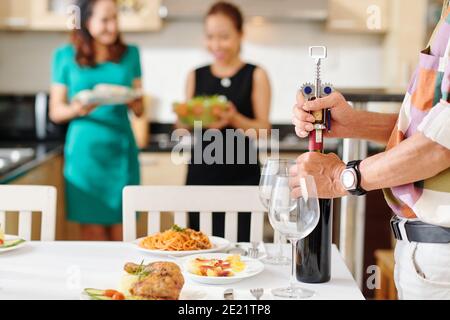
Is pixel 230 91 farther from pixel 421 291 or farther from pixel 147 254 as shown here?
pixel 421 291

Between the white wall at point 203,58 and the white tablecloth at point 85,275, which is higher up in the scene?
the white wall at point 203,58

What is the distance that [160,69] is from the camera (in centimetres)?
396

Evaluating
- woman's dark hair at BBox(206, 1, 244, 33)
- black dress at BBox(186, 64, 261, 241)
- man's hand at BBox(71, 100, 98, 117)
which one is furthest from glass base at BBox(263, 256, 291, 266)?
man's hand at BBox(71, 100, 98, 117)

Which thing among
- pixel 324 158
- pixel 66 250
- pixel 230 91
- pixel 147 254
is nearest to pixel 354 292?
pixel 324 158

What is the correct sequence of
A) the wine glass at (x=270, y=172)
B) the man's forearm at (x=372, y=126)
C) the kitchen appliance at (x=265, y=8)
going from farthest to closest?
the kitchen appliance at (x=265, y=8) → the man's forearm at (x=372, y=126) → the wine glass at (x=270, y=172)

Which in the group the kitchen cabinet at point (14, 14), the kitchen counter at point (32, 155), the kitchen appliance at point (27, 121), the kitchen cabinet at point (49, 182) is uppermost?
the kitchen cabinet at point (14, 14)

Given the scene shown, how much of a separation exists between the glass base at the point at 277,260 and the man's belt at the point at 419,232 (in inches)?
8.9

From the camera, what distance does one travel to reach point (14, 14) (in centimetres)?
366

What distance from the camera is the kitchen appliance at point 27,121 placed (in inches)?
146

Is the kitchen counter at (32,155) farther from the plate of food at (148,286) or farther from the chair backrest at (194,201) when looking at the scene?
the plate of food at (148,286)

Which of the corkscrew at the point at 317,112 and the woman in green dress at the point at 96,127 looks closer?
the corkscrew at the point at 317,112

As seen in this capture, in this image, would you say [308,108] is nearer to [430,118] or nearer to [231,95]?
[430,118]

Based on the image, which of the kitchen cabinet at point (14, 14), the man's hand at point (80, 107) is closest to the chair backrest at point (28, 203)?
the man's hand at point (80, 107)

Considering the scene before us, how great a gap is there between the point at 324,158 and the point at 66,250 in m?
0.53
